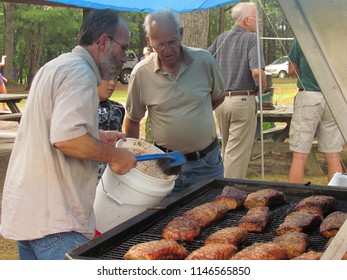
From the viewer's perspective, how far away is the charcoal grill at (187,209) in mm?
2621

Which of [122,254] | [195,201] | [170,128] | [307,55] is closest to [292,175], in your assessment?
[170,128]

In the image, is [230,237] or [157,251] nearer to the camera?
[157,251]

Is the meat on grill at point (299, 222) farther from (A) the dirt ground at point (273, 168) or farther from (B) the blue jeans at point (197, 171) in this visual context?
(A) the dirt ground at point (273, 168)

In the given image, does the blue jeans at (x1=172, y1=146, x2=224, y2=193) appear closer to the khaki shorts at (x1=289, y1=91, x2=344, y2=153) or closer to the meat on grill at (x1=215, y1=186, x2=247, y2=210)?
the meat on grill at (x1=215, y1=186, x2=247, y2=210)

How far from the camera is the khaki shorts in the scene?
250 inches

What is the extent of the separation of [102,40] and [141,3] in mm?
4529

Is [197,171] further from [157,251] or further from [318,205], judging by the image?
[157,251]

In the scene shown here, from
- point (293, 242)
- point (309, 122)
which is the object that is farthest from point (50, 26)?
point (293, 242)

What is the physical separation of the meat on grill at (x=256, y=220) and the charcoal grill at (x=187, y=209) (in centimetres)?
5

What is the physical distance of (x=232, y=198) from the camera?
3535 millimetres

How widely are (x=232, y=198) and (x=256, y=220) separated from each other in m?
0.45

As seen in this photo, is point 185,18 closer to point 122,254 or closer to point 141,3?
point 141,3

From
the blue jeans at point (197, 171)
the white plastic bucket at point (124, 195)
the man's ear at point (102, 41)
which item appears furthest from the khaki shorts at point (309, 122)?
the man's ear at point (102, 41)

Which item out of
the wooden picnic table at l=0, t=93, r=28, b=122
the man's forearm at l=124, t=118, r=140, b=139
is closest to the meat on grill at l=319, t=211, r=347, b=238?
the man's forearm at l=124, t=118, r=140, b=139
